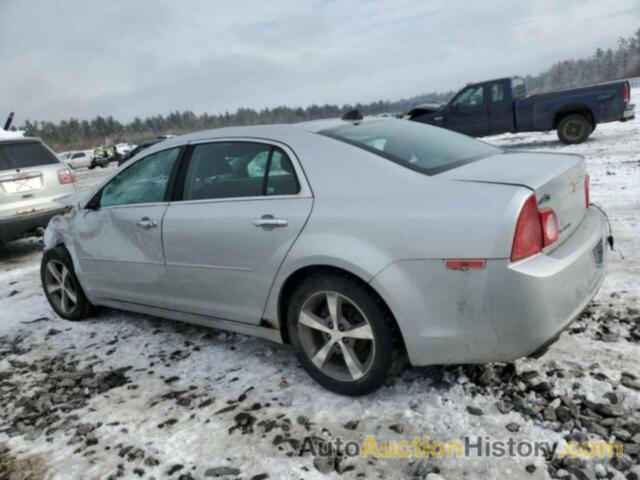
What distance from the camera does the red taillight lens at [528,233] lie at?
2.26 m

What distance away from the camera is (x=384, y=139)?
10.1ft

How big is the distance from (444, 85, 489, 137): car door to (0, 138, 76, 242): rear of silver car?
10278 millimetres

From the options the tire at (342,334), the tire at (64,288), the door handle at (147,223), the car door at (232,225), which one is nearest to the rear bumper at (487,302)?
the tire at (342,334)

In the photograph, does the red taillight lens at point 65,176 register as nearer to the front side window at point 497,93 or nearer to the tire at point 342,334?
the tire at point 342,334

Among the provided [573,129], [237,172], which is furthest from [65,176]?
[573,129]

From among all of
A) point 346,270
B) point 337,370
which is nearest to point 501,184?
point 346,270

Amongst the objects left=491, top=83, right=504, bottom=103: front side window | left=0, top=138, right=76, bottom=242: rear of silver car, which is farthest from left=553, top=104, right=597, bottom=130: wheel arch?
left=0, top=138, right=76, bottom=242: rear of silver car

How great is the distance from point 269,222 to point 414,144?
103cm

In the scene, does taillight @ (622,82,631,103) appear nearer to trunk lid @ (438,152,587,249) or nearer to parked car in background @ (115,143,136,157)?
trunk lid @ (438,152,587,249)

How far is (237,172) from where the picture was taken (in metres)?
3.31

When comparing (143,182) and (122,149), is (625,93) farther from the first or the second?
(122,149)

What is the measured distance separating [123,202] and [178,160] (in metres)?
0.68

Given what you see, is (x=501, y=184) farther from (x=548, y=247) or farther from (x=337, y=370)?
(x=337, y=370)

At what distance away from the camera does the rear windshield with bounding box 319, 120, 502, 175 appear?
2.83 metres
